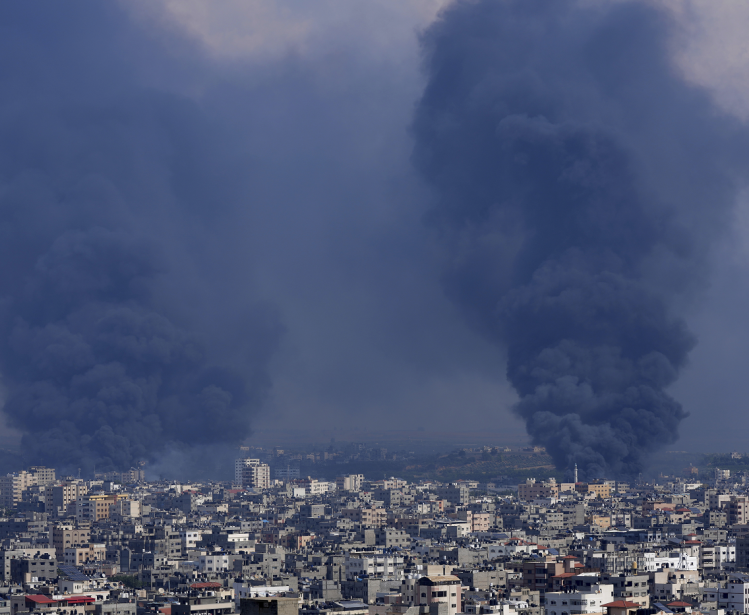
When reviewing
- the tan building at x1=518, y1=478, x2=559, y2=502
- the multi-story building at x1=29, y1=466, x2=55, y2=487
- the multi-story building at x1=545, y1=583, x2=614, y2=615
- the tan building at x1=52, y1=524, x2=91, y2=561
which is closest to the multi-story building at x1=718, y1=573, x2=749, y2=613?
the multi-story building at x1=545, y1=583, x2=614, y2=615

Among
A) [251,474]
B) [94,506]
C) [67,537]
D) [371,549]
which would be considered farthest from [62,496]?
[371,549]

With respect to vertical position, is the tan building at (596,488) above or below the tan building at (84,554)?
above

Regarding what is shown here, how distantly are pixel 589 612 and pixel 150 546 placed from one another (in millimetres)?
29086

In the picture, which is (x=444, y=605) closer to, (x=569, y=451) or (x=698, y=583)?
(x=698, y=583)

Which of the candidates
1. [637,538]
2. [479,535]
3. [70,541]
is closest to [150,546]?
[70,541]

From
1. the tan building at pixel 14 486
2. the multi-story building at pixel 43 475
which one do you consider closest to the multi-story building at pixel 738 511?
the multi-story building at pixel 43 475

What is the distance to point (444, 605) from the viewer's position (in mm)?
35250

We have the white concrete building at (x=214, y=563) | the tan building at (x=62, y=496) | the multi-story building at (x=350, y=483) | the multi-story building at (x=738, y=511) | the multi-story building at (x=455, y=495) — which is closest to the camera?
the white concrete building at (x=214, y=563)

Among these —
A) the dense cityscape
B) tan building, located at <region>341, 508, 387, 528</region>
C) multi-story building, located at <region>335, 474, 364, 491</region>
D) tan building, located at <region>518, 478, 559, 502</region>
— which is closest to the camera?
the dense cityscape

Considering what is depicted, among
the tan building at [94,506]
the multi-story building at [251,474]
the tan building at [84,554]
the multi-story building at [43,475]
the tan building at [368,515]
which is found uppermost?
the multi-story building at [251,474]

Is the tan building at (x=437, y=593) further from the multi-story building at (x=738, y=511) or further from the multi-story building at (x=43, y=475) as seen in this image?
the multi-story building at (x=43, y=475)

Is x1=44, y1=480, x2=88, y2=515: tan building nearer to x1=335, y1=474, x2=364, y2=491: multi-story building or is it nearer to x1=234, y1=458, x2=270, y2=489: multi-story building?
x1=335, y1=474, x2=364, y2=491: multi-story building

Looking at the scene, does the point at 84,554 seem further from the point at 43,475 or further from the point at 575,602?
the point at 43,475

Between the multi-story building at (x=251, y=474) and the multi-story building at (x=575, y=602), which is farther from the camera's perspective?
the multi-story building at (x=251, y=474)
